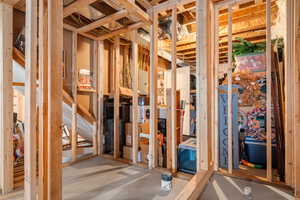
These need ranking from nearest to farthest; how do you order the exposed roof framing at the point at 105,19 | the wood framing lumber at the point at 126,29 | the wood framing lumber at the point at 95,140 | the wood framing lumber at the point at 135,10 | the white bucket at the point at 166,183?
the white bucket at the point at 166,183 → the wood framing lumber at the point at 135,10 → the exposed roof framing at the point at 105,19 → the wood framing lumber at the point at 126,29 → the wood framing lumber at the point at 95,140

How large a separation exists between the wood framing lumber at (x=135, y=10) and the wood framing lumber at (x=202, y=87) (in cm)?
75

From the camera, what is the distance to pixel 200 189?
1.79 metres

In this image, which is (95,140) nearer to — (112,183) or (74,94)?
(74,94)

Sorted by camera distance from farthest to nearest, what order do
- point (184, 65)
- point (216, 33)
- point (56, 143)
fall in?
point (184, 65), point (216, 33), point (56, 143)

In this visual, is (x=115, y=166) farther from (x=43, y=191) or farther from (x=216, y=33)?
(x=216, y=33)

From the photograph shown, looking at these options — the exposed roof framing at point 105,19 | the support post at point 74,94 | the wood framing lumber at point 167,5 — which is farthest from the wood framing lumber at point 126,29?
the support post at point 74,94

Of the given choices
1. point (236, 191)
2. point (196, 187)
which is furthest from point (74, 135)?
point (236, 191)

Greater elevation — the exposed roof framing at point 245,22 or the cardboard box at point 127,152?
the exposed roof framing at point 245,22

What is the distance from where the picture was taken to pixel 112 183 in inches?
82.5

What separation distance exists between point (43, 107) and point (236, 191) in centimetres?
209

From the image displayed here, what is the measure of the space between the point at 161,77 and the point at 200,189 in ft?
12.6

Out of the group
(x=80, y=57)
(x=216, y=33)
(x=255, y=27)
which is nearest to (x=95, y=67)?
(x=80, y=57)

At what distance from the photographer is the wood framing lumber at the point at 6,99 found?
74.7 inches

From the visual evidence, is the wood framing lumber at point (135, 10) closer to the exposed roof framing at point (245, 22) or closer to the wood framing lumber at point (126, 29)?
the wood framing lumber at point (126, 29)
